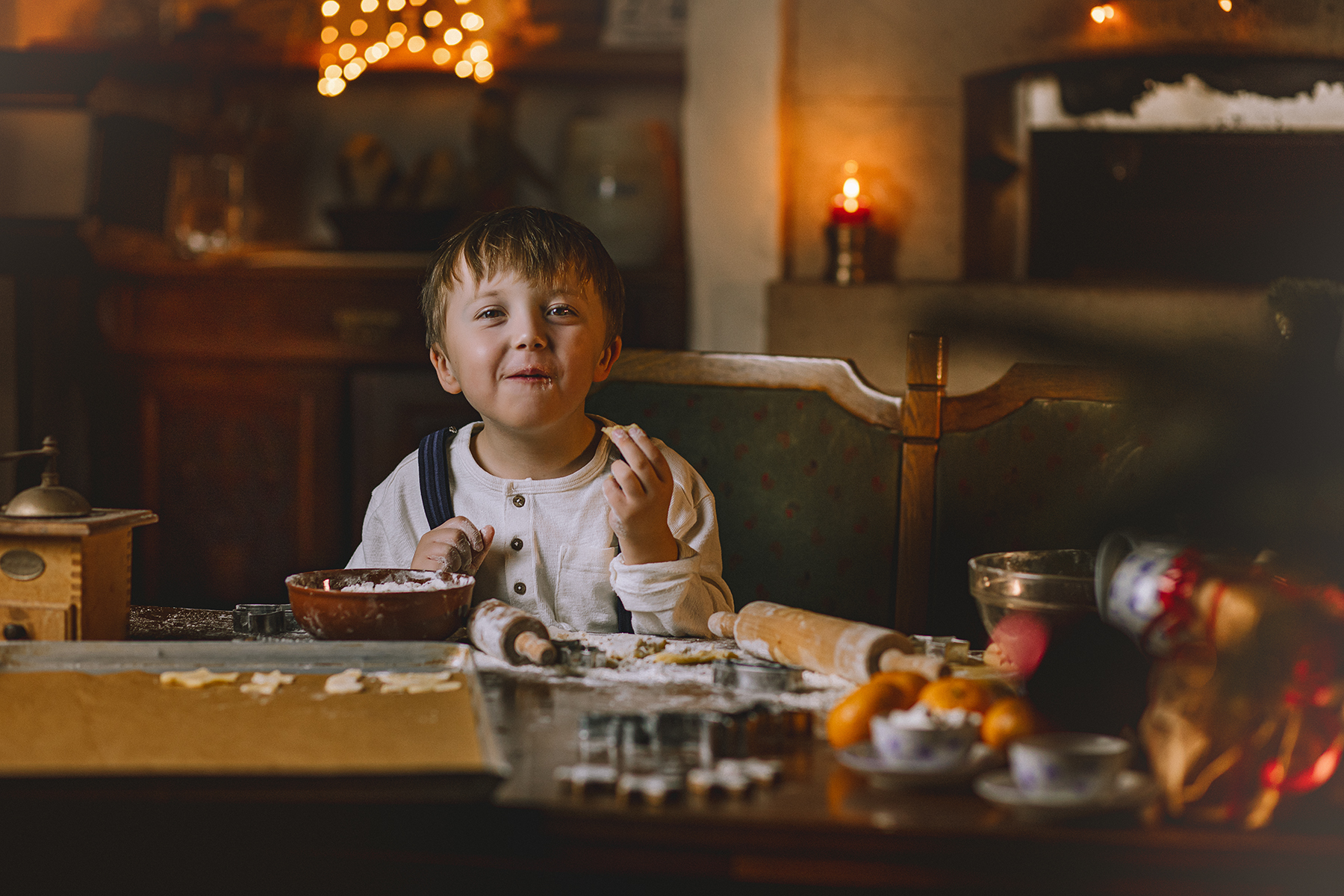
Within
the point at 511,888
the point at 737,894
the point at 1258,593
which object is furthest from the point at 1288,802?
the point at 511,888

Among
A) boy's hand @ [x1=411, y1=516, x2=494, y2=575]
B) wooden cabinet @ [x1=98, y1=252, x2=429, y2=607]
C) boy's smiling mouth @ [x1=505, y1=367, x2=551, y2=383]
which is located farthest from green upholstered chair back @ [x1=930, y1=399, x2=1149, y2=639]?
wooden cabinet @ [x1=98, y1=252, x2=429, y2=607]

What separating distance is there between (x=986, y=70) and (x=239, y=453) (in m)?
2.17

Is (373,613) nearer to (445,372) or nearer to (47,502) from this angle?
(47,502)

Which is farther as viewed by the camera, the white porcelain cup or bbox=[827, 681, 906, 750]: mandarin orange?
bbox=[827, 681, 906, 750]: mandarin orange

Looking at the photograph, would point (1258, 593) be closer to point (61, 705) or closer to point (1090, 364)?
point (61, 705)

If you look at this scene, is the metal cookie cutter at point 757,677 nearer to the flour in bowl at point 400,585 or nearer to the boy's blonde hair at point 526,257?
the flour in bowl at point 400,585

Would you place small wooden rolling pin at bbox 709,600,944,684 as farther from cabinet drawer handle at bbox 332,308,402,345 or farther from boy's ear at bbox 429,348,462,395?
cabinet drawer handle at bbox 332,308,402,345

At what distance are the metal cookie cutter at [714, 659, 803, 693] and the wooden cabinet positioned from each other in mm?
2013

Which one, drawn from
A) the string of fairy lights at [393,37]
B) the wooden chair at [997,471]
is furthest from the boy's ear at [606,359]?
the string of fairy lights at [393,37]

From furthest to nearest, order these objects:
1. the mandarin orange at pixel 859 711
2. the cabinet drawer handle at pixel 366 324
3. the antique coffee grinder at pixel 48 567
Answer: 1. the cabinet drawer handle at pixel 366 324
2. the antique coffee grinder at pixel 48 567
3. the mandarin orange at pixel 859 711

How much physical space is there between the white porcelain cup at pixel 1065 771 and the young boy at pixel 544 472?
24.4 inches

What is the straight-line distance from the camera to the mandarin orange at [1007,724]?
0.70 meters

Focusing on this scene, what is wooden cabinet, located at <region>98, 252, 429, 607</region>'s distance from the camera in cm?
280

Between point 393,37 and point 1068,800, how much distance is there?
2.90 meters
